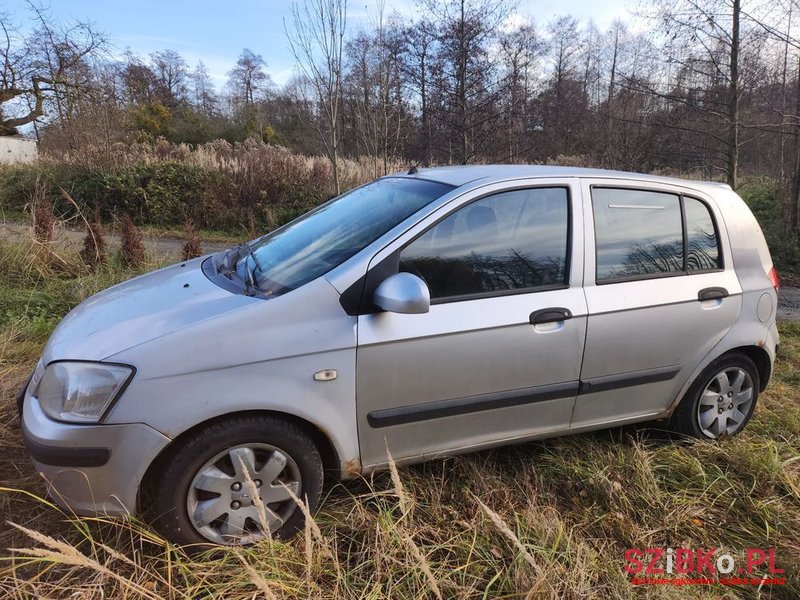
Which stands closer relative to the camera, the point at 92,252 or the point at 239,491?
the point at 239,491

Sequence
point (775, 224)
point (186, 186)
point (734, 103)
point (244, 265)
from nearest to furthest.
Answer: point (244, 265) < point (734, 103) < point (775, 224) < point (186, 186)

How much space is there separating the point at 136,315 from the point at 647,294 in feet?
8.36

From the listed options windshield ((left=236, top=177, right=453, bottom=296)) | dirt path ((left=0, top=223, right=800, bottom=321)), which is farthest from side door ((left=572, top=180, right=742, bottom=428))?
dirt path ((left=0, top=223, right=800, bottom=321))

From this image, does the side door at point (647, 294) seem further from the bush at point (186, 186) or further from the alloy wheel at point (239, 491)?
the bush at point (186, 186)

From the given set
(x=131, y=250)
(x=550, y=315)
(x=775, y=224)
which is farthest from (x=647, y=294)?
(x=775, y=224)

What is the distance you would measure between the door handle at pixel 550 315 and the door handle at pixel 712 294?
928mm

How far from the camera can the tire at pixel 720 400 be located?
3150 millimetres

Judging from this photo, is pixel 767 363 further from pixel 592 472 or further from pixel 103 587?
pixel 103 587

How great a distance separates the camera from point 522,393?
2605 mm

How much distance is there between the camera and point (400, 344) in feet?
7.59

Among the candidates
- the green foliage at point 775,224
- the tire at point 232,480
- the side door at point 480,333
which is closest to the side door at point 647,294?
the side door at point 480,333

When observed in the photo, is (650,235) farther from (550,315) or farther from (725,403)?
(725,403)

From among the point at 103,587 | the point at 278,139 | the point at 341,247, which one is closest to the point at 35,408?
the point at 103,587

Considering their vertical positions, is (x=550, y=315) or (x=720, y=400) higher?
(x=550, y=315)
